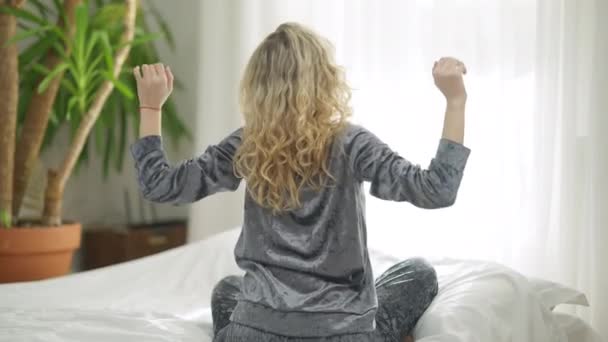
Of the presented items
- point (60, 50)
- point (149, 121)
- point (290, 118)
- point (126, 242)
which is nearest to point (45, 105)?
point (60, 50)

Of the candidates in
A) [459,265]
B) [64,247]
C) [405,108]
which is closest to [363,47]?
[405,108]

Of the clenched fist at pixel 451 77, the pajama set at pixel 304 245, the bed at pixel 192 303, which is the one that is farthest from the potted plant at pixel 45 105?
the clenched fist at pixel 451 77

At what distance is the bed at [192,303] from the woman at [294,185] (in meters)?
0.25

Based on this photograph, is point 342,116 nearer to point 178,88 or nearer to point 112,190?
point 178,88

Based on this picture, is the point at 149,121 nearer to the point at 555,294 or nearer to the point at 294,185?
the point at 294,185

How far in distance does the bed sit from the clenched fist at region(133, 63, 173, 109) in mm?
478

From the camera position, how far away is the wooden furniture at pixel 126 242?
133 inches

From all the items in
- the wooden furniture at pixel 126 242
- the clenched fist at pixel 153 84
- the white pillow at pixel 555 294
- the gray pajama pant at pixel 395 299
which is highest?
the clenched fist at pixel 153 84

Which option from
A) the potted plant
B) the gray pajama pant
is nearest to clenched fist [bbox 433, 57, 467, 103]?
the gray pajama pant

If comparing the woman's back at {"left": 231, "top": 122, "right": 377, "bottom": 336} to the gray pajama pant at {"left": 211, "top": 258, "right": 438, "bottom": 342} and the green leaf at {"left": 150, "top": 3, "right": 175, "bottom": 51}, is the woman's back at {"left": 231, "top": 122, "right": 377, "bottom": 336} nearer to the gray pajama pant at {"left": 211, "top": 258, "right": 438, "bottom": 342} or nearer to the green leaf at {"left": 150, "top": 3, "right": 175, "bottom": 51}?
the gray pajama pant at {"left": 211, "top": 258, "right": 438, "bottom": 342}

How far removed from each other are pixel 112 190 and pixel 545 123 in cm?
218

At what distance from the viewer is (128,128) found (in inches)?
151

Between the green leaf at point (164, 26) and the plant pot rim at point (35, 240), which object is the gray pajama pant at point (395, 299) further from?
the green leaf at point (164, 26)

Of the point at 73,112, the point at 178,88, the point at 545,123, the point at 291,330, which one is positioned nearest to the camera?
the point at 291,330
